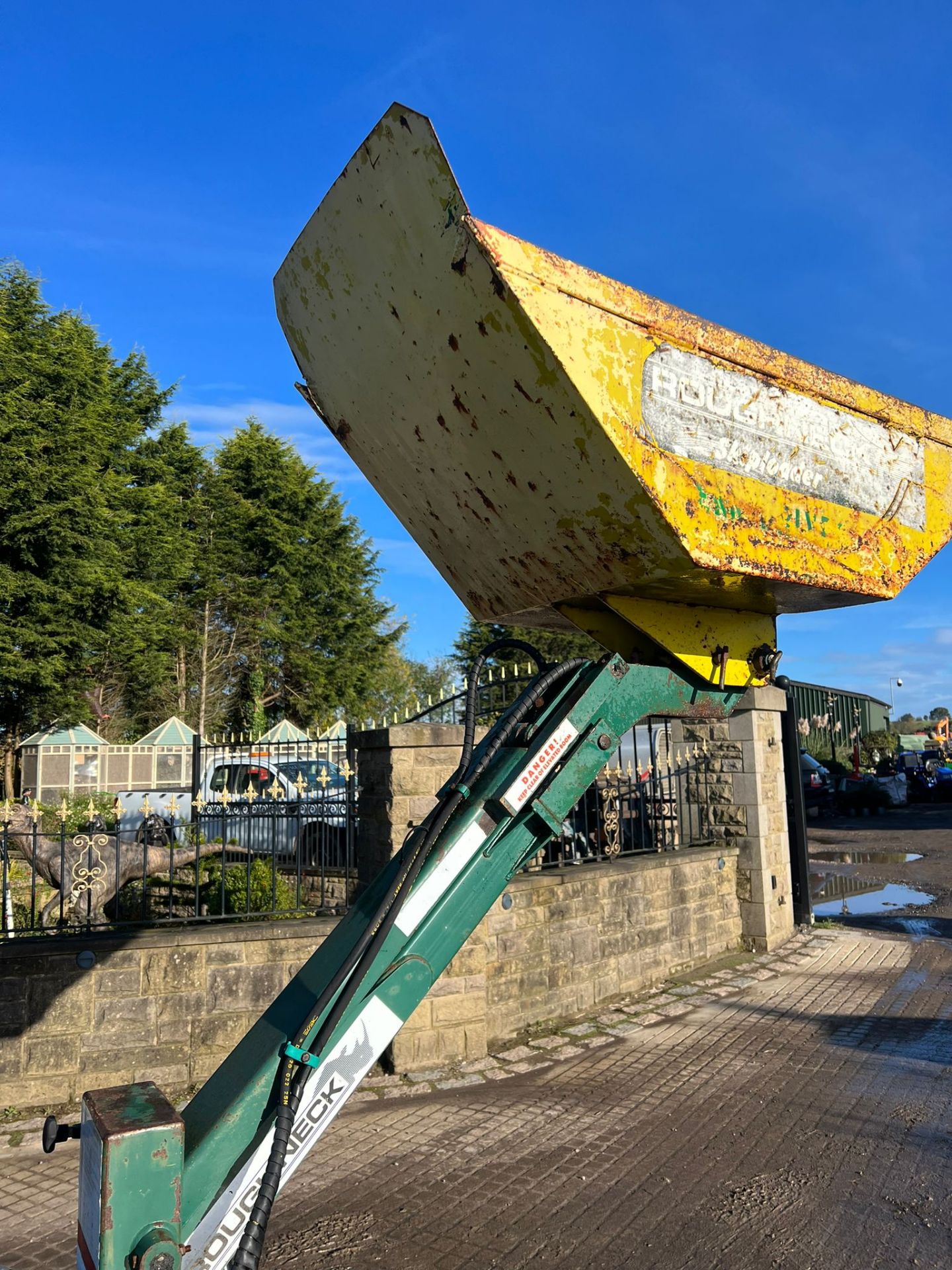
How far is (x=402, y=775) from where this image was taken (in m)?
5.91

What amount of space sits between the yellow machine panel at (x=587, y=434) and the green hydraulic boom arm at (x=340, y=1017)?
328mm

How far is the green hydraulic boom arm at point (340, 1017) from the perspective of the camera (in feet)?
5.66

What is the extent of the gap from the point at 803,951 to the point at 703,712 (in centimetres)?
750

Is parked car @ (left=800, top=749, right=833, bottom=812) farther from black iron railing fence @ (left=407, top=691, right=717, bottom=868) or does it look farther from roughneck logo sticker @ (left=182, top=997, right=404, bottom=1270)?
roughneck logo sticker @ (left=182, top=997, right=404, bottom=1270)

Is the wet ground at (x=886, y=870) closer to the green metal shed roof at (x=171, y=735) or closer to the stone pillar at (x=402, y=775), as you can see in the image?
the stone pillar at (x=402, y=775)

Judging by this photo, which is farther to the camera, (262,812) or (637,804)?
(637,804)

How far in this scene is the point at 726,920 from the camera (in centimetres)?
893

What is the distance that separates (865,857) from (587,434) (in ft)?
57.4

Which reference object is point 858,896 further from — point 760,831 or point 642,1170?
point 642,1170

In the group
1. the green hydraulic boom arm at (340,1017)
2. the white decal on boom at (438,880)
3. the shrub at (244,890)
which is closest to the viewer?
the green hydraulic boom arm at (340,1017)

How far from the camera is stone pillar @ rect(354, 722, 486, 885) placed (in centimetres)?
589

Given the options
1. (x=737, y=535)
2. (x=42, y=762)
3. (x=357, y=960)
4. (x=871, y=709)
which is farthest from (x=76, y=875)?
(x=871, y=709)

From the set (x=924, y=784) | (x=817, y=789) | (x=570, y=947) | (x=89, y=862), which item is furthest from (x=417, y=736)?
(x=924, y=784)

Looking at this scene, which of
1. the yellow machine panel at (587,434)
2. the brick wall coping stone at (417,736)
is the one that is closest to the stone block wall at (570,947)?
the brick wall coping stone at (417,736)
